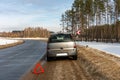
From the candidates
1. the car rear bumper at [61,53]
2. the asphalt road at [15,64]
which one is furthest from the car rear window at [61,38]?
the asphalt road at [15,64]

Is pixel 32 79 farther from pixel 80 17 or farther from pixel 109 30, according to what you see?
pixel 80 17

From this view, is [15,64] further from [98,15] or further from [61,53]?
[98,15]

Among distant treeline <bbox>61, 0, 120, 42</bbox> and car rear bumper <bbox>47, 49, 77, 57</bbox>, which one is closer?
car rear bumper <bbox>47, 49, 77, 57</bbox>

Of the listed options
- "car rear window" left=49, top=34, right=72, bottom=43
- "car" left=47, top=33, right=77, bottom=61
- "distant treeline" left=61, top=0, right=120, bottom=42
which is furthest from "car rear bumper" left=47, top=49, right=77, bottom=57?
"distant treeline" left=61, top=0, right=120, bottom=42

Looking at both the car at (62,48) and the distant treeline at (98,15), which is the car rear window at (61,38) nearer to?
the car at (62,48)

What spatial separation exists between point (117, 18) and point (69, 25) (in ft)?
158

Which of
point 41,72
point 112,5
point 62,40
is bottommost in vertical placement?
point 41,72

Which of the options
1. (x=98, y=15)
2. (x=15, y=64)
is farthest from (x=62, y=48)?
(x=98, y=15)

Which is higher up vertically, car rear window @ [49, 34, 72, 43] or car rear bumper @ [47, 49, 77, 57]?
car rear window @ [49, 34, 72, 43]

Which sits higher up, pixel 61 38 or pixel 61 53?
pixel 61 38

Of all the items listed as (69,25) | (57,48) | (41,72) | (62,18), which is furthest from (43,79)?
(62,18)

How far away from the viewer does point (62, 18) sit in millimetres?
147500

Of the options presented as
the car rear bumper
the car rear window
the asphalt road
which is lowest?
the asphalt road

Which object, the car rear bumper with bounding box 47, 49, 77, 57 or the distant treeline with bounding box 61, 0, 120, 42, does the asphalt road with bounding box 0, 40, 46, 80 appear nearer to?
the car rear bumper with bounding box 47, 49, 77, 57
